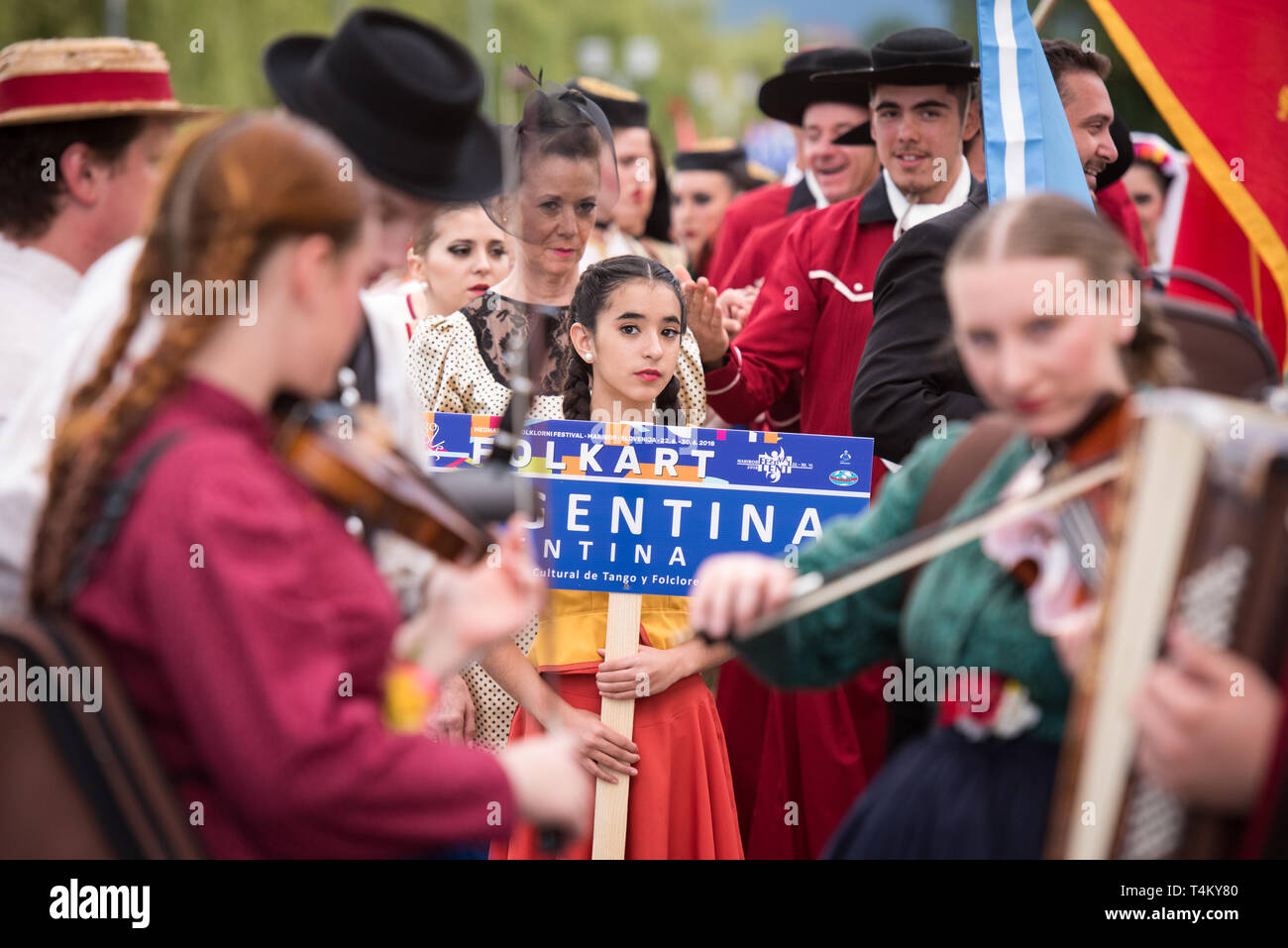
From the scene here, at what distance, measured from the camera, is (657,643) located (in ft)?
13.3

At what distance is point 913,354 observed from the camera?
13.3ft

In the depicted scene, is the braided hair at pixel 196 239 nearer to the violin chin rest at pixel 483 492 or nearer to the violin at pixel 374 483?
the violin at pixel 374 483

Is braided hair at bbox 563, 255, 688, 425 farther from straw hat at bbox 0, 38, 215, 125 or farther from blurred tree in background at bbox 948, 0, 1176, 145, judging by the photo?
blurred tree in background at bbox 948, 0, 1176, 145

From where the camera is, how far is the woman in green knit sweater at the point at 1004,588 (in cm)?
216

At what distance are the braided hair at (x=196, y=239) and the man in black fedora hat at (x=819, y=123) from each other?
4506 millimetres

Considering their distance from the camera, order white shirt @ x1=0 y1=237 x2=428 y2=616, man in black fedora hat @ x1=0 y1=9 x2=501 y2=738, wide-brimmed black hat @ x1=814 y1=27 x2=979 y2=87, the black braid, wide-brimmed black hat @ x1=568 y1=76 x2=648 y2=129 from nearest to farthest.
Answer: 1. white shirt @ x1=0 y1=237 x2=428 y2=616
2. man in black fedora hat @ x1=0 y1=9 x2=501 y2=738
3. the black braid
4. wide-brimmed black hat @ x1=814 y1=27 x2=979 y2=87
5. wide-brimmed black hat @ x1=568 y1=76 x2=648 y2=129

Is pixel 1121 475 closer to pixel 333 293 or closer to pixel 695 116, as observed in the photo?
pixel 333 293

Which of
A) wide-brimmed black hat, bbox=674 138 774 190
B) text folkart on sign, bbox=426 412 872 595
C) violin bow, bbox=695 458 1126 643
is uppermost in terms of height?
wide-brimmed black hat, bbox=674 138 774 190

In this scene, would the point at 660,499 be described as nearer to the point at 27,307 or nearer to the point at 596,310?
the point at 596,310

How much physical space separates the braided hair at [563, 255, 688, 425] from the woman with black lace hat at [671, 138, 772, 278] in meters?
5.50

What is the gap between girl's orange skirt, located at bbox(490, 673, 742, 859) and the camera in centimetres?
400

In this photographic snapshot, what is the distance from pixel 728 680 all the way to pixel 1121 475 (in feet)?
10.7

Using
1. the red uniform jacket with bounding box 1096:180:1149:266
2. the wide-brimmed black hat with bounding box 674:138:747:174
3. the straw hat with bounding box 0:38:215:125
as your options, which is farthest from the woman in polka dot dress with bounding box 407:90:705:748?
the wide-brimmed black hat with bounding box 674:138:747:174
